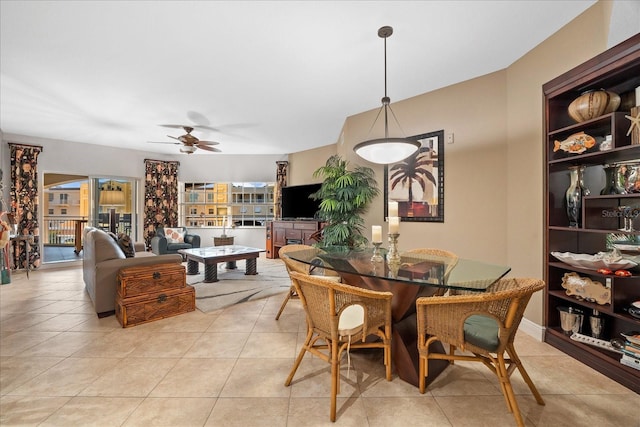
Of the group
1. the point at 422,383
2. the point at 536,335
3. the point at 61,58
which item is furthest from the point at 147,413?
the point at 61,58

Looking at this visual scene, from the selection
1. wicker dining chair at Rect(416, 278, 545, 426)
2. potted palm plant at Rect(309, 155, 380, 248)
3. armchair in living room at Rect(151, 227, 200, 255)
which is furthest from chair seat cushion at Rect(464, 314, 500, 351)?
armchair in living room at Rect(151, 227, 200, 255)

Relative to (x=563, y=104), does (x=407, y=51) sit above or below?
above

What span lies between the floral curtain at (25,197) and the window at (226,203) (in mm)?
2658

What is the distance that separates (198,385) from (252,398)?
1.32 ft

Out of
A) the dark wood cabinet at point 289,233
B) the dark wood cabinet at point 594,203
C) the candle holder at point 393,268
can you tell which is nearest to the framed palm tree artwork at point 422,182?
the dark wood cabinet at point 594,203

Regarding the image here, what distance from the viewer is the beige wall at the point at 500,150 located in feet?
7.55

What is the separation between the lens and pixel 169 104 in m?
3.76

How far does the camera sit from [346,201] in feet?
12.3

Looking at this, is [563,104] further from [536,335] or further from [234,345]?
[234,345]

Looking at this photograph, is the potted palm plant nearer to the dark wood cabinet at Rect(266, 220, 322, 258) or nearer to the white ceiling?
the white ceiling

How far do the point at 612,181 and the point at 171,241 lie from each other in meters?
6.40

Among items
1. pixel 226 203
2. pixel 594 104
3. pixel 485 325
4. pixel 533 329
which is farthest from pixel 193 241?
pixel 594 104

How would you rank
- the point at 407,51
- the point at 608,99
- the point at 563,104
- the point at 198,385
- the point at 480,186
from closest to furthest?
1. the point at 198,385
2. the point at 608,99
3. the point at 563,104
4. the point at 407,51
5. the point at 480,186

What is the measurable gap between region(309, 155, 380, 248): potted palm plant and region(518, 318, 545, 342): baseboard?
1901mm
